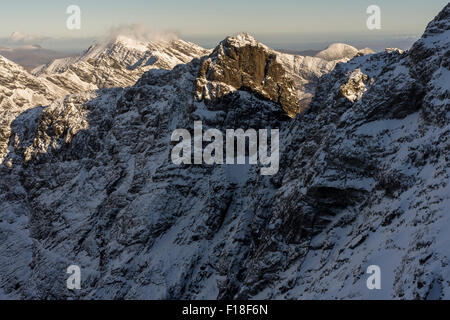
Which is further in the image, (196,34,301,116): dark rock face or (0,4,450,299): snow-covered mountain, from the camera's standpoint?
(196,34,301,116): dark rock face

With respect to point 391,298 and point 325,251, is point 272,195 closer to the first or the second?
point 325,251

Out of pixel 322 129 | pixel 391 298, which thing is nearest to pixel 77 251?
pixel 322 129

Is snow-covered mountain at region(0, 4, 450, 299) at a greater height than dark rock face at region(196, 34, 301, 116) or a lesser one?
lesser

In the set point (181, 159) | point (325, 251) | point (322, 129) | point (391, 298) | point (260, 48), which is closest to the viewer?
point (391, 298)

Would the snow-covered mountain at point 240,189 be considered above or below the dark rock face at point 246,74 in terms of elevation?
below

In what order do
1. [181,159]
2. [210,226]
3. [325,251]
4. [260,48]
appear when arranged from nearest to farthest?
[325,251]
[210,226]
[181,159]
[260,48]
